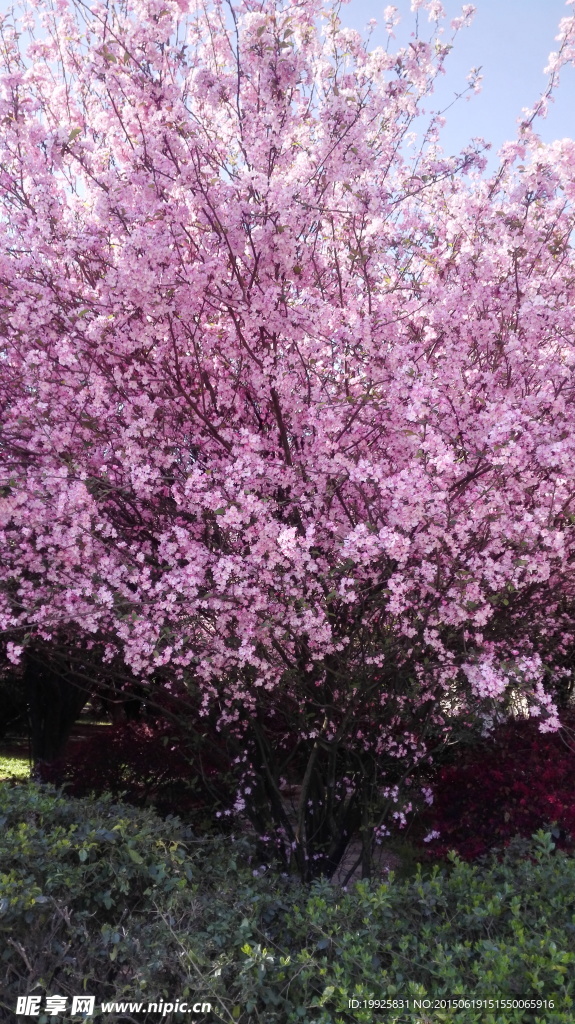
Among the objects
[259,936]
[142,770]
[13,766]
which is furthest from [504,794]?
[13,766]

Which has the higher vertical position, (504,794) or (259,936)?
(504,794)

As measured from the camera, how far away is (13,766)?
14.2 meters

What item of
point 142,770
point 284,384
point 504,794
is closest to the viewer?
point 284,384

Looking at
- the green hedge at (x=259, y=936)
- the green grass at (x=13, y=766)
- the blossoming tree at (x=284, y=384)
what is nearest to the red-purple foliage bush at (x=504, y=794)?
the blossoming tree at (x=284, y=384)

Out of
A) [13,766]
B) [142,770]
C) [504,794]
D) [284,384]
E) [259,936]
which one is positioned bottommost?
[259,936]

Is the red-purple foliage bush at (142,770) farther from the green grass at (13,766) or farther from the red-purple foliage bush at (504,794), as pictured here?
the green grass at (13,766)

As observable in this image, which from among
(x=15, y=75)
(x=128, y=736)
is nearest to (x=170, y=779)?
(x=128, y=736)

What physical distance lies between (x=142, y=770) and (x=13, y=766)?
21.4ft

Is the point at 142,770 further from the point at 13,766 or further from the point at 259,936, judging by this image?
the point at 13,766

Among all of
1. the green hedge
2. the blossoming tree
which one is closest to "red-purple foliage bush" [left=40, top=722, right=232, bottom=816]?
the blossoming tree

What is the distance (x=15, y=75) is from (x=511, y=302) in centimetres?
390

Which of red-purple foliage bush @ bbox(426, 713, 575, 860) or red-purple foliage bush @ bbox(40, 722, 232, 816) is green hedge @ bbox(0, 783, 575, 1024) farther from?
red-purple foliage bush @ bbox(40, 722, 232, 816)

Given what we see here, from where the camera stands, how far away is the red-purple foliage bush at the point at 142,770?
8.33m

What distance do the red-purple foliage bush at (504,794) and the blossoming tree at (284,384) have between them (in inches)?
38.1
